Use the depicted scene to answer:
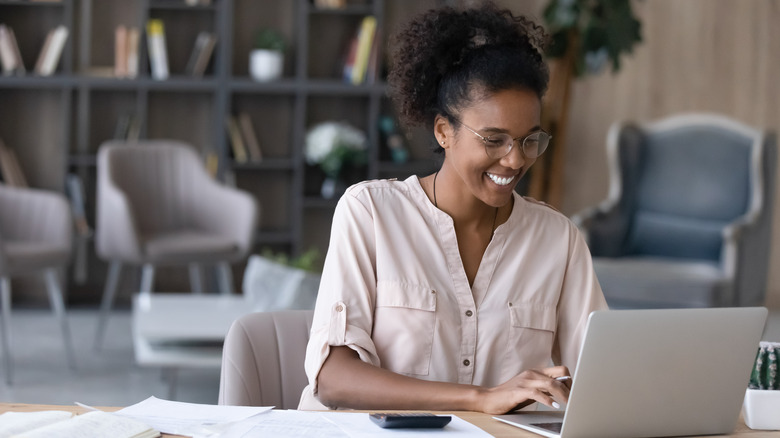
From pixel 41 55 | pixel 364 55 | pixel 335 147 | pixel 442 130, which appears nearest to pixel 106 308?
pixel 335 147

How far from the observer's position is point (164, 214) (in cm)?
507

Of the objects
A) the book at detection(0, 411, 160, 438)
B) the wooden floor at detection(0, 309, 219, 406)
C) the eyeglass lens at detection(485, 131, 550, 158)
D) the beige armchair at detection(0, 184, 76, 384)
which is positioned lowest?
the wooden floor at detection(0, 309, 219, 406)

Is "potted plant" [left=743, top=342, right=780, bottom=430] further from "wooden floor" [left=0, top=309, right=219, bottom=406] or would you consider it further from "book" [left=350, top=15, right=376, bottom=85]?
"book" [left=350, top=15, right=376, bottom=85]

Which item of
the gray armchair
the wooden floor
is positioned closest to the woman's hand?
the wooden floor

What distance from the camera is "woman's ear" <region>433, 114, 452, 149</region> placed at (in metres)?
1.72

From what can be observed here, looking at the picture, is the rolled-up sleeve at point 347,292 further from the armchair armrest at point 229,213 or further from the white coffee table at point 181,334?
the armchair armrest at point 229,213

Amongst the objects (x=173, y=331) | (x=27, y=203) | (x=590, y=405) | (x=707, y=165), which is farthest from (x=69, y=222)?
(x=590, y=405)

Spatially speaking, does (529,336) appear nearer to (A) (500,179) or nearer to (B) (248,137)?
(A) (500,179)

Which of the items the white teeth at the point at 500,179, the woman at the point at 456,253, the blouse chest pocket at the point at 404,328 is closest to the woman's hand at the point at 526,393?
the woman at the point at 456,253

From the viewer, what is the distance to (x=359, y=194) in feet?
5.58

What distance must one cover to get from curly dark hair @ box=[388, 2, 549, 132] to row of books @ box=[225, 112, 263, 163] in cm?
395

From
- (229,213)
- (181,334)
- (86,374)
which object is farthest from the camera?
(229,213)

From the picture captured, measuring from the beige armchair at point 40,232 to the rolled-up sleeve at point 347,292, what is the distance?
2789 mm

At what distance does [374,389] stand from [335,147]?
400 cm
